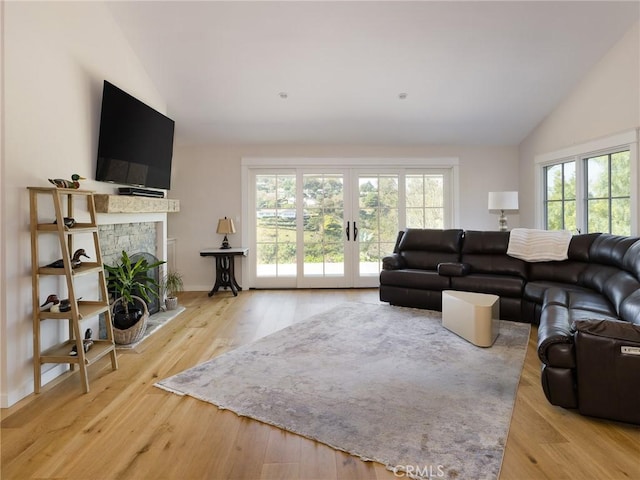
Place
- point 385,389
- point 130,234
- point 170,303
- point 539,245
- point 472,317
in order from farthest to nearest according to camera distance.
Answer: point 170,303
point 539,245
point 130,234
point 472,317
point 385,389

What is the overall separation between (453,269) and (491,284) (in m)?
0.42

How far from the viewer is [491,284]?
4.09 m

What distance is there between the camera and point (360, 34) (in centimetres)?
370

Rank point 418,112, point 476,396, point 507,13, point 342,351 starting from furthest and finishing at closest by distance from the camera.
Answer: point 418,112 < point 507,13 < point 342,351 < point 476,396

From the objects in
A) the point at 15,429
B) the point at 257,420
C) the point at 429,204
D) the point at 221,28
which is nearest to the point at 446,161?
the point at 429,204

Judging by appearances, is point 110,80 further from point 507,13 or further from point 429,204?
point 429,204

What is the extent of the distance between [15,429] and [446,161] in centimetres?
569

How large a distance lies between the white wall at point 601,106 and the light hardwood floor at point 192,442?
285 cm

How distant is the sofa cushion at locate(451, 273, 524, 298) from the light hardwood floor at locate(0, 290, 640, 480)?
1.38 m

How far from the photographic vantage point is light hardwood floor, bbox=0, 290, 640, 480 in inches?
66.6

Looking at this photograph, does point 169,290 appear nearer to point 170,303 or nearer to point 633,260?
point 170,303

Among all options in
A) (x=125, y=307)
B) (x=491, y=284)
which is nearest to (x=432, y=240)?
(x=491, y=284)

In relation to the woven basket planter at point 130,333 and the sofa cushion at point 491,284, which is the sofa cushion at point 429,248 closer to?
the sofa cushion at point 491,284

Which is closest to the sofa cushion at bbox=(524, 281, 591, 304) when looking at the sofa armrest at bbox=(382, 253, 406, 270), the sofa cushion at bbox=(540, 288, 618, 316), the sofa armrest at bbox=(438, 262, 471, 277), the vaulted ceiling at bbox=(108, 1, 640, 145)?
the sofa cushion at bbox=(540, 288, 618, 316)
